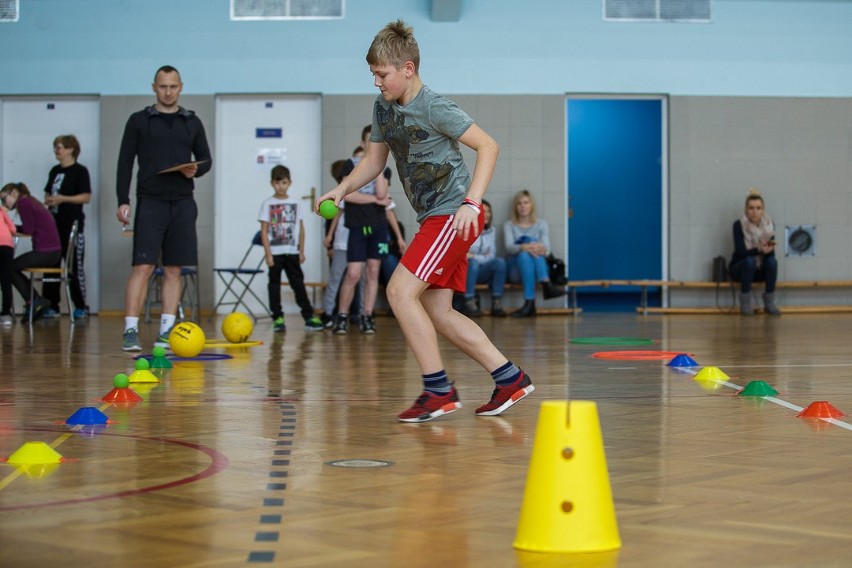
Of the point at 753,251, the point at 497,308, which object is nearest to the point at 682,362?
the point at 497,308

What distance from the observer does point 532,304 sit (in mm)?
13312

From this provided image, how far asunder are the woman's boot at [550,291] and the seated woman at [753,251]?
218 centimetres

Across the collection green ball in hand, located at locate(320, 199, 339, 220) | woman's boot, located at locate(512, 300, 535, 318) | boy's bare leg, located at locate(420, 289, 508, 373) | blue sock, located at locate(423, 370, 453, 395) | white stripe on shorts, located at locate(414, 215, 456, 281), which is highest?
green ball in hand, located at locate(320, 199, 339, 220)

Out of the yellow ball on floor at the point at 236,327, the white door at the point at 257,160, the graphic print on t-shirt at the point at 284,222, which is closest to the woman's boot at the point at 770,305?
the white door at the point at 257,160

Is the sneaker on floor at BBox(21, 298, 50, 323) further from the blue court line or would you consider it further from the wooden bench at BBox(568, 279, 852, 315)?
the blue court line

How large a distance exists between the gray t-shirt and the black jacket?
3441 mm

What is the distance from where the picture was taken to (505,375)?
4.38 metres

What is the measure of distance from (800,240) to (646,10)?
11.4 ft

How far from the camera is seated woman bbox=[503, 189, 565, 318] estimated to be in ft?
43.8

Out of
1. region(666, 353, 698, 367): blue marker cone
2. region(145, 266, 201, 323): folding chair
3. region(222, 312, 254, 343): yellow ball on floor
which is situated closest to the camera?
region(666, 353, 698, 367): blue marker cone

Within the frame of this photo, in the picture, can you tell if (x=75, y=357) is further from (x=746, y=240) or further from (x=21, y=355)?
(x=746, y=240)

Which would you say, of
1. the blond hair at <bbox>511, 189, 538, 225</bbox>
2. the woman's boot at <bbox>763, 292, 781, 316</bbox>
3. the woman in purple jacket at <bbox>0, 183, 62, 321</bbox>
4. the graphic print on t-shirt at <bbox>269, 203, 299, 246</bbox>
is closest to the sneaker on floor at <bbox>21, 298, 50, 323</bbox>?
the woman in purple jacket at <bbox>0, 183, 62, 321</bbox>

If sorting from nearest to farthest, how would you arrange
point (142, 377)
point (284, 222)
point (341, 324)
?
point (142, 377) → point (341, 324) → point (284, 222)

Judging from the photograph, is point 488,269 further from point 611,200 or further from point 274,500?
point 274,500
